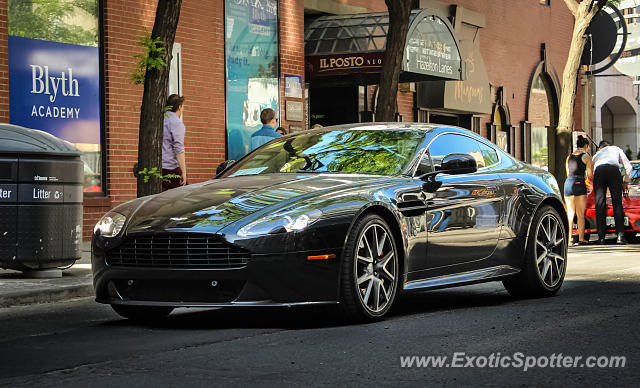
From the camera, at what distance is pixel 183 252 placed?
6.79m

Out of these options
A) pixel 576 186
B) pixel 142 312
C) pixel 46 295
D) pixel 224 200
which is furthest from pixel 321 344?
pixel 576 186

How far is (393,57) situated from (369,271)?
920 centimetres

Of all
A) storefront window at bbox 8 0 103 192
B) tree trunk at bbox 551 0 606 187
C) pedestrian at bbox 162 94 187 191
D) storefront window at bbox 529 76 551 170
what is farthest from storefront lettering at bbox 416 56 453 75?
storefront window at bbox 529 76 551 170

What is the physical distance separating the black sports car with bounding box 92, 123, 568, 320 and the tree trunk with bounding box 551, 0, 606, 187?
41.8 feet

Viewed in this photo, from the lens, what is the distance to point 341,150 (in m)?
8.22

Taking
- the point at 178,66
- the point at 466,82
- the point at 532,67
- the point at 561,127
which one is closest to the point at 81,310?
the point at 178,66

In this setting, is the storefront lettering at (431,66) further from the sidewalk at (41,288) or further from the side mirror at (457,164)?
the side mirror at (457,164)

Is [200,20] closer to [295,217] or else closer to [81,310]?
[81,310]

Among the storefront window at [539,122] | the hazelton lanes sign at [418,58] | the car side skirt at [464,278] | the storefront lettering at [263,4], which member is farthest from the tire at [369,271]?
the storefront window at [539,122]

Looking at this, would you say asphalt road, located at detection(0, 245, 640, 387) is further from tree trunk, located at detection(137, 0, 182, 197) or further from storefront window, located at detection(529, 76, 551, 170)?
storefront window, located at detection(529, 76, 551, 170)

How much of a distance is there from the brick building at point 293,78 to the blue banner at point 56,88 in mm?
187

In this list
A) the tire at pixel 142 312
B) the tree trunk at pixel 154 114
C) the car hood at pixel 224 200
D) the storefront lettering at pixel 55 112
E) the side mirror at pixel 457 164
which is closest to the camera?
the car hood at pixel 224 200

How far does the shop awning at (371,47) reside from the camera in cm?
2031

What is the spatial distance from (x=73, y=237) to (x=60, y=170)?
0.66m
